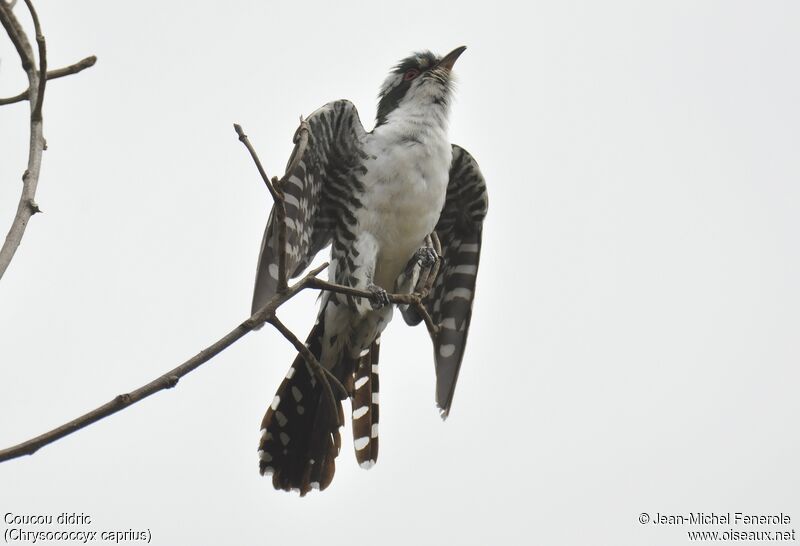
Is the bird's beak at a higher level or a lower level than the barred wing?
higher

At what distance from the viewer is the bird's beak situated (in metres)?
5.83

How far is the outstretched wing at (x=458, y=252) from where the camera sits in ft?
19.0

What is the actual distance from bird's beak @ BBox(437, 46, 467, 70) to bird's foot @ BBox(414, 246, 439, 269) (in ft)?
3.70

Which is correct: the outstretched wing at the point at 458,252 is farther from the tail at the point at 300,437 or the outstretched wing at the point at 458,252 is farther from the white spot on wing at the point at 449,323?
the tail at the point at 300,437

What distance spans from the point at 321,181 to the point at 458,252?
1.07 metres

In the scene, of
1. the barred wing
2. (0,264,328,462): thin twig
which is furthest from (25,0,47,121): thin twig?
the barred wing

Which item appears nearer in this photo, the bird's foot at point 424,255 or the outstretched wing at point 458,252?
the bird's foot at point 424,255

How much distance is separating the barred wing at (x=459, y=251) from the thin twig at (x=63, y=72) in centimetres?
311

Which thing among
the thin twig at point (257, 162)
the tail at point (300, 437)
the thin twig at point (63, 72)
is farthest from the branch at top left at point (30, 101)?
the tail at point (300, 437)

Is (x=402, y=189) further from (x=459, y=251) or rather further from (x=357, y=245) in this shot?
(x=459, y=251)

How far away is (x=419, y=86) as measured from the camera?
18.7ft

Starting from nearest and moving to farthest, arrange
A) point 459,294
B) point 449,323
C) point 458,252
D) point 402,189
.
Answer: point 402,189, point 449,323, point 459,294, point 458,252

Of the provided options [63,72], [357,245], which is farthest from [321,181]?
[63,72]

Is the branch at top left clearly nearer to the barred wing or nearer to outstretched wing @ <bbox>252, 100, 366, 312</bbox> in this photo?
outstretched wing @ <bbox>252, 100, 366, 312</bbox>
